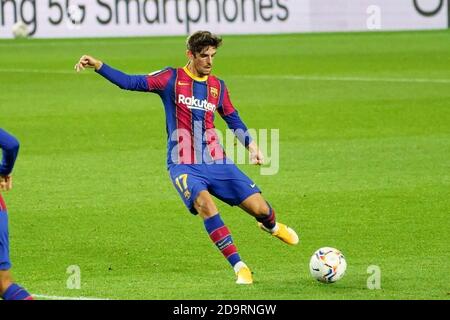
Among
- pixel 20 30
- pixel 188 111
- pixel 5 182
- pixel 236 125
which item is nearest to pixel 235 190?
pixel 236 125

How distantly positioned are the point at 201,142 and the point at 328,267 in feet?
5.14

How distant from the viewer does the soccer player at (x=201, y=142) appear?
33.4ft

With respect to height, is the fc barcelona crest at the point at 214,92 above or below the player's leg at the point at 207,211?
above

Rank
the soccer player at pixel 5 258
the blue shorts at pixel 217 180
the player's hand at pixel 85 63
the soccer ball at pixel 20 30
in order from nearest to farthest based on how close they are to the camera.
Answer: the soccer player at pixel 5 258 < the player's hand at pixel 85 63 < the blue shorts at pixel 217 180 < the soccer ball at pixel 20 30

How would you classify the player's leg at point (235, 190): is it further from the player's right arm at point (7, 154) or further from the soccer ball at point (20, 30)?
the soccer ball at point (20, 30)

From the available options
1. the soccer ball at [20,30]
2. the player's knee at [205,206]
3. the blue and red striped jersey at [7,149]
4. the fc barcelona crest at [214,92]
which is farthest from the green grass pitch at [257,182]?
the soccer ball at [20,30]

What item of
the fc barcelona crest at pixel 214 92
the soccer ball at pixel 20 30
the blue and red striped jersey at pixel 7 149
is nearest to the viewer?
the blue and red striped jersey at pixel 7 149

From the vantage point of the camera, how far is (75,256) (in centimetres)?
1135

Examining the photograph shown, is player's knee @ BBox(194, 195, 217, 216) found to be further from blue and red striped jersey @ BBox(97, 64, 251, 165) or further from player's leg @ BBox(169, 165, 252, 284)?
blue and red striped jersey @ BBox(97, 64, 251, 165)

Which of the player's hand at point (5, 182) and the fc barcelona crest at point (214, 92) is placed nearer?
the player's hand at point (5, 182)

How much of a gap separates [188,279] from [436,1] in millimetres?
29870
